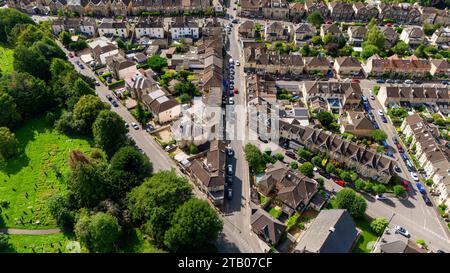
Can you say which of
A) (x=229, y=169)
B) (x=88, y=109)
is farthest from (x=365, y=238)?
(x=88, y=109)

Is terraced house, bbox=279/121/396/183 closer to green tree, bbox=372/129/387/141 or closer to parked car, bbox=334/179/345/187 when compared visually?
parked car, bbox=334/179/345/187

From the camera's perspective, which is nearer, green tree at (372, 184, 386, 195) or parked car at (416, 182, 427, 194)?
green tree at (372, 184, 386, 195)

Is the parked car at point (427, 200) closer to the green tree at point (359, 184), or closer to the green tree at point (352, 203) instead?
the green tree at point (359, 184)

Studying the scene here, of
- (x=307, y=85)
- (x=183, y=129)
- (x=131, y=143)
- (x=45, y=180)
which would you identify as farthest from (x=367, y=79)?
(x=45, y=180)

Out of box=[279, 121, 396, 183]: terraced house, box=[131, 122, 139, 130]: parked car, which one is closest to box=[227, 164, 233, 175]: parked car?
box=[279, 121, 396, 183]: terraced house

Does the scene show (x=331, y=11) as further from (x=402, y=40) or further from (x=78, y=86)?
(x=78, y=86)

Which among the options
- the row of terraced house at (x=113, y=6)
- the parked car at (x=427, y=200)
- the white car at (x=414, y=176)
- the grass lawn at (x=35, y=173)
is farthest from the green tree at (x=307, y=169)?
the row of terraced house at (x=113, y=6)
